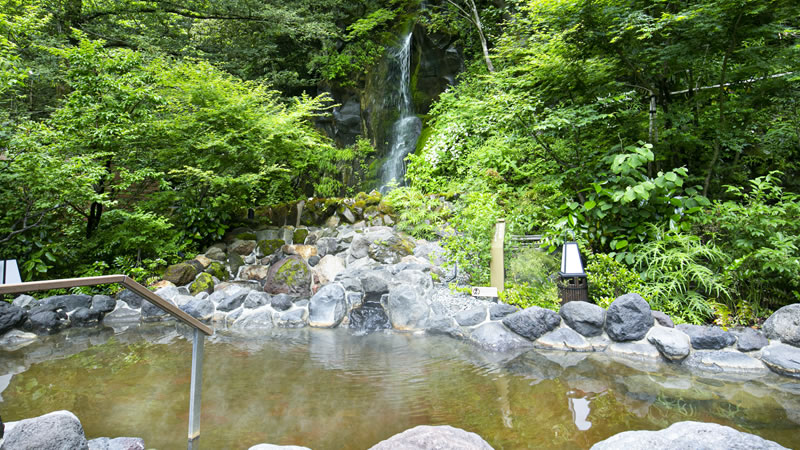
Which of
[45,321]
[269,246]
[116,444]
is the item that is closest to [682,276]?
[116,444]

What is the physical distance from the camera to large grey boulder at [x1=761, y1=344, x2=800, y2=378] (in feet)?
11.0

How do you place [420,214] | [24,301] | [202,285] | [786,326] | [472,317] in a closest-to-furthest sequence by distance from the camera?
[786,326] < [472,317] < [24,301] < [202,285] < [420,214]

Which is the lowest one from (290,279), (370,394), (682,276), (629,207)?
(370,394)

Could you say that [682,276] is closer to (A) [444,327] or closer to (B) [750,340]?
(B) [750,340]

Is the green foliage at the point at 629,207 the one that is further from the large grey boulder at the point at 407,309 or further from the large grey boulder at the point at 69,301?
the large grey boulder at the point at 69,301

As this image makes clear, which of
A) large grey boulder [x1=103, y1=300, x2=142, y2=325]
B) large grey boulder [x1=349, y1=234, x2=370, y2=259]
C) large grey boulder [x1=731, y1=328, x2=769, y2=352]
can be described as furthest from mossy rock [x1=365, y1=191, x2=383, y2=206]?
large grey boulder [x1=731, y1=328, x2=769, y2=352]

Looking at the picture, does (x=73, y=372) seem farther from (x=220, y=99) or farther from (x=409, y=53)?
(x=409, y=53)

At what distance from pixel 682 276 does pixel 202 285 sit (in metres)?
6.45

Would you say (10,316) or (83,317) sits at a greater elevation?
(10,316)

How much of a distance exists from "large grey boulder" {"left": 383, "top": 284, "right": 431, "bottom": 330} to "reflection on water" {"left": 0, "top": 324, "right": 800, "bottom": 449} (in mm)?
415

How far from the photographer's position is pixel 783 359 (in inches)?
134

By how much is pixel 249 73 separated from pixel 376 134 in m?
4.32

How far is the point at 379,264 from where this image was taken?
627cm

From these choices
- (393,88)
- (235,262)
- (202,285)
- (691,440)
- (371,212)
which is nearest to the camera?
(691,440)
